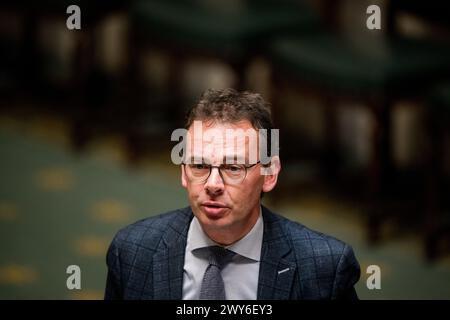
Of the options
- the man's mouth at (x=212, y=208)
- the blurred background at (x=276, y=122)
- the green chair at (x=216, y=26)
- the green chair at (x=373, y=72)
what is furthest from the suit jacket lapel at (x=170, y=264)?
the green chair at (x=216, y=26)

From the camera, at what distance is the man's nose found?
2.19 metres

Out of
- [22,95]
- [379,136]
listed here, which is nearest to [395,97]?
[379,136]

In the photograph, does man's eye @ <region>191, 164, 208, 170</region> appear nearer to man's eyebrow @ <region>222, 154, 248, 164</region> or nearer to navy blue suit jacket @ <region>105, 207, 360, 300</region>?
man's eyebrow @ <region>222, 154, 248, 164</region>

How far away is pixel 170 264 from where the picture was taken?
2.28 m

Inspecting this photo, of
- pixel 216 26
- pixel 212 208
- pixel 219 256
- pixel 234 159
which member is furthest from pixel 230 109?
pixel 216 26

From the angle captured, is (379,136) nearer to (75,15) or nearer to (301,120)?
(301,120)

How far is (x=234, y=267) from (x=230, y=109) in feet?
1.11

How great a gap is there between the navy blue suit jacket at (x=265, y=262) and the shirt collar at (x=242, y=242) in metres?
0.01

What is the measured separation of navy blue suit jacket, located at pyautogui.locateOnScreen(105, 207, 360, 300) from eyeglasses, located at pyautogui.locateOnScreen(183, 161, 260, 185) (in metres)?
0.15

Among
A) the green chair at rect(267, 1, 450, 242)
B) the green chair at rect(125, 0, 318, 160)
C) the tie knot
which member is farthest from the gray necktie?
the green chair at rect(125, 0, 318, 160)

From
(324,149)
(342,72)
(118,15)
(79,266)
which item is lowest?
(79,266)

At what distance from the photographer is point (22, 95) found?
4938mm

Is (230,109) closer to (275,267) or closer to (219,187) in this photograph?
(219,187)
